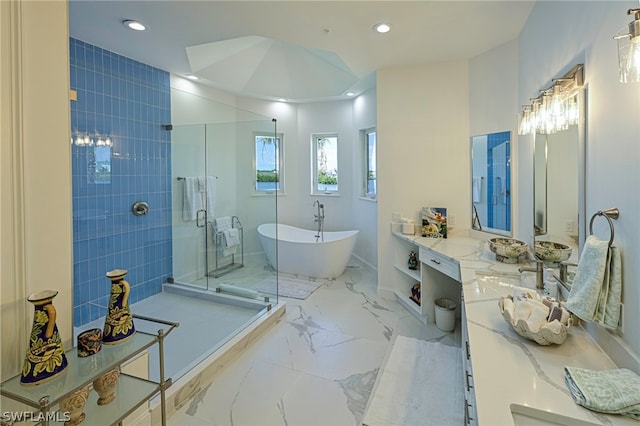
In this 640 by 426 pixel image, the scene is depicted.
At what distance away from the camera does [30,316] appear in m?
1.12

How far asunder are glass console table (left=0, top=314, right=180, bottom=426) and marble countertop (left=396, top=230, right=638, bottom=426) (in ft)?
4.18

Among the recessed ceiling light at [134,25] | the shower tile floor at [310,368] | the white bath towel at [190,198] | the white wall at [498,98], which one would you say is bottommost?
the shower tile floor at [310,368]

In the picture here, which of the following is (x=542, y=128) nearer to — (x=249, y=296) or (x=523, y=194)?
(x=523, y=194)

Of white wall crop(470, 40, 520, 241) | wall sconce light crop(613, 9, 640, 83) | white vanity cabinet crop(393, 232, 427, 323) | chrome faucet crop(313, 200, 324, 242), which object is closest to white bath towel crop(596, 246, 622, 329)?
wall sconce light crop(613, 9, 640, 83)

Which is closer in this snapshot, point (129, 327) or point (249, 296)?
point (129, 327)

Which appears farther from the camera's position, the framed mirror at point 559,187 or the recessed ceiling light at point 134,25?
the recessed ceiling light at point 134,25

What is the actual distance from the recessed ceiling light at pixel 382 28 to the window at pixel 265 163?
2.21 metres

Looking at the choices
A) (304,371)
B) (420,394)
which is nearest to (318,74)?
(304,371)

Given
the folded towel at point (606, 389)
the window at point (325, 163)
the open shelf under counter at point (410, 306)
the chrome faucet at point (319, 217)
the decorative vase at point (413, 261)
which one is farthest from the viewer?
the window at point (325, 163)

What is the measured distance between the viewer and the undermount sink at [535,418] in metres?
0.86

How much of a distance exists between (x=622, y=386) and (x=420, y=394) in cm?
109

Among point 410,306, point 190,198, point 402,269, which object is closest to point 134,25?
point 190,198

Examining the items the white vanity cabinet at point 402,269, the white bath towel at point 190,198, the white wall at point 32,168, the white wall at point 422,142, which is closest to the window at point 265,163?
the white bath towel at point 190,198

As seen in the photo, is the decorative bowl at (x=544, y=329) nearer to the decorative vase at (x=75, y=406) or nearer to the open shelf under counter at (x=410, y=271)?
the decorative vase at (x=75, y=406)
